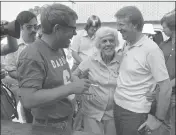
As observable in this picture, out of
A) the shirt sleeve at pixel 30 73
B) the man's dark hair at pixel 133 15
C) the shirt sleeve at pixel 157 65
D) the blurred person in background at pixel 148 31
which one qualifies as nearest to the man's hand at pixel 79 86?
the shirt sleeve at pixel 30 73

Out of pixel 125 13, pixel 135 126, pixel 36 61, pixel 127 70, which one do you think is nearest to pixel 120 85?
pixel 127 70

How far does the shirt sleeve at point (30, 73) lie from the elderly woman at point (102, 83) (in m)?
0.82

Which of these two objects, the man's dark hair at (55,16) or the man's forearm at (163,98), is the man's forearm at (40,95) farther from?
the man's forearm at (163,98)

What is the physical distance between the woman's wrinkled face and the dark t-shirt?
0.65 m

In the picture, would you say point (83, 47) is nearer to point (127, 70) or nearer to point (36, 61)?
point (127, 70)

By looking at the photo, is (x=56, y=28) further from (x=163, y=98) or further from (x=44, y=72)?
(x=163, y=98)

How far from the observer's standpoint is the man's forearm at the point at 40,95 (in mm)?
1211

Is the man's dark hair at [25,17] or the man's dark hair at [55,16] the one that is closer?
the man's dark hair at [55,16]

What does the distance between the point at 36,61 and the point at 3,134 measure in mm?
360

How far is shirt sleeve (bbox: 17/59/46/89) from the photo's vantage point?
1.23m

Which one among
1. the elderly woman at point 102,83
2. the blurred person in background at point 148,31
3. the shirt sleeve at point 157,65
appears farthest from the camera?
the blurred person in background at point 148,31

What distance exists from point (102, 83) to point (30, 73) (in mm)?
907

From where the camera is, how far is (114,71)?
6.79ft

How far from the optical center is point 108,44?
2064 mm
